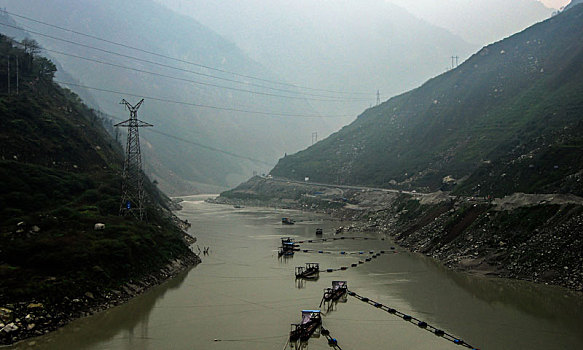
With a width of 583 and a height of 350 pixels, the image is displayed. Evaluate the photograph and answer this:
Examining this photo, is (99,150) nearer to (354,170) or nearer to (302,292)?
(302,292)

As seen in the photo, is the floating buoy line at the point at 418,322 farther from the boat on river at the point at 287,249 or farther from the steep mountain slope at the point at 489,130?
the steep mountain slope at the point at 489,130

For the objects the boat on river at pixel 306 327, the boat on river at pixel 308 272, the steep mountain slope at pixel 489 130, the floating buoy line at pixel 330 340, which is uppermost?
the steep mountain slope at pixel 489 130

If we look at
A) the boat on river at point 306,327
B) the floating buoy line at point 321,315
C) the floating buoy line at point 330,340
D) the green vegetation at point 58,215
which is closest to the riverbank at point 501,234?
the floating buoy line at point 321,315

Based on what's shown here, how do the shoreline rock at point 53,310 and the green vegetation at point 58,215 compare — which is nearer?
the shoreline rock at point 53,310

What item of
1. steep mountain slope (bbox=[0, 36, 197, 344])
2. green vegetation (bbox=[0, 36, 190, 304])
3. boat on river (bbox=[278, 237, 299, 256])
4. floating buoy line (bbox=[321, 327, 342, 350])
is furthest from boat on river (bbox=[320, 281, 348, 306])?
boat on river (bbox=[278, 237, 299, 256])

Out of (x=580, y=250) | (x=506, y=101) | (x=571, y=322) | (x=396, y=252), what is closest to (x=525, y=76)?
(x=506, y=101)
